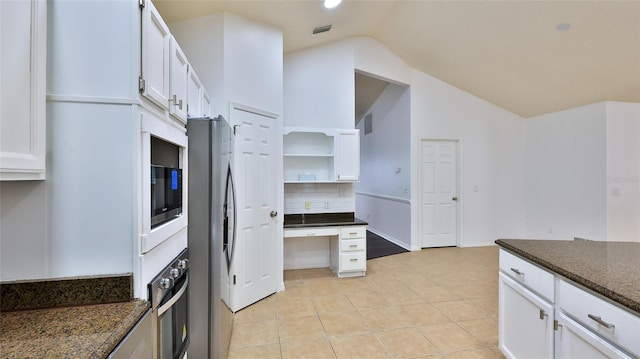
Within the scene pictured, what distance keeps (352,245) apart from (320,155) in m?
1.30

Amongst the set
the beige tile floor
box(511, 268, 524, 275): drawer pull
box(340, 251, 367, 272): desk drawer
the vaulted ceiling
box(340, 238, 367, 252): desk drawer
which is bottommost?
the beige tile floor

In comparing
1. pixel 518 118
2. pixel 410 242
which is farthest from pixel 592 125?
pixel 410 242

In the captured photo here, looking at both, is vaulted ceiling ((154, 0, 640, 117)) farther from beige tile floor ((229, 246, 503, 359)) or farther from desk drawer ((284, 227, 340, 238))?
beige tile floor ((229, 246, 503, 359))

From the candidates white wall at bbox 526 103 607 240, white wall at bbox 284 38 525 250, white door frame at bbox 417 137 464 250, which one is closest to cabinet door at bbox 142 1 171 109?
white wall at bbox 284 38 525 250

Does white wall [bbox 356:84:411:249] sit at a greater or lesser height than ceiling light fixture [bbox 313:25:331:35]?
lesser

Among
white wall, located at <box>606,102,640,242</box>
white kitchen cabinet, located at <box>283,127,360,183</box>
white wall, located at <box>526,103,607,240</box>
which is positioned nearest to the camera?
white kitchen cabinet, located at <box>283,127,360,183</box>

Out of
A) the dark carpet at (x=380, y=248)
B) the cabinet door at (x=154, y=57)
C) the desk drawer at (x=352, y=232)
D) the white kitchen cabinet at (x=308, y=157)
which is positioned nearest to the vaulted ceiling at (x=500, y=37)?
the white kitchen cabinet at (x=308, y=157)

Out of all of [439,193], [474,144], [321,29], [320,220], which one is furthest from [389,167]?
[321,29]

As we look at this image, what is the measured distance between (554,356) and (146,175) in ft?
7.03

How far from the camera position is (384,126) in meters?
6.25

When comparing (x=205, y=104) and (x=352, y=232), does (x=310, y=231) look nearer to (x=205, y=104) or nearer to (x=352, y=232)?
(x=352, y=232)

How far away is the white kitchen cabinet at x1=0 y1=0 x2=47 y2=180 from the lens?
32.8 inches

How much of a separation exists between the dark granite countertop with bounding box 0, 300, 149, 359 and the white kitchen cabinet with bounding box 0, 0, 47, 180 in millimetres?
464

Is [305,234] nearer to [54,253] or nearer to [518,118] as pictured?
[54,253]
